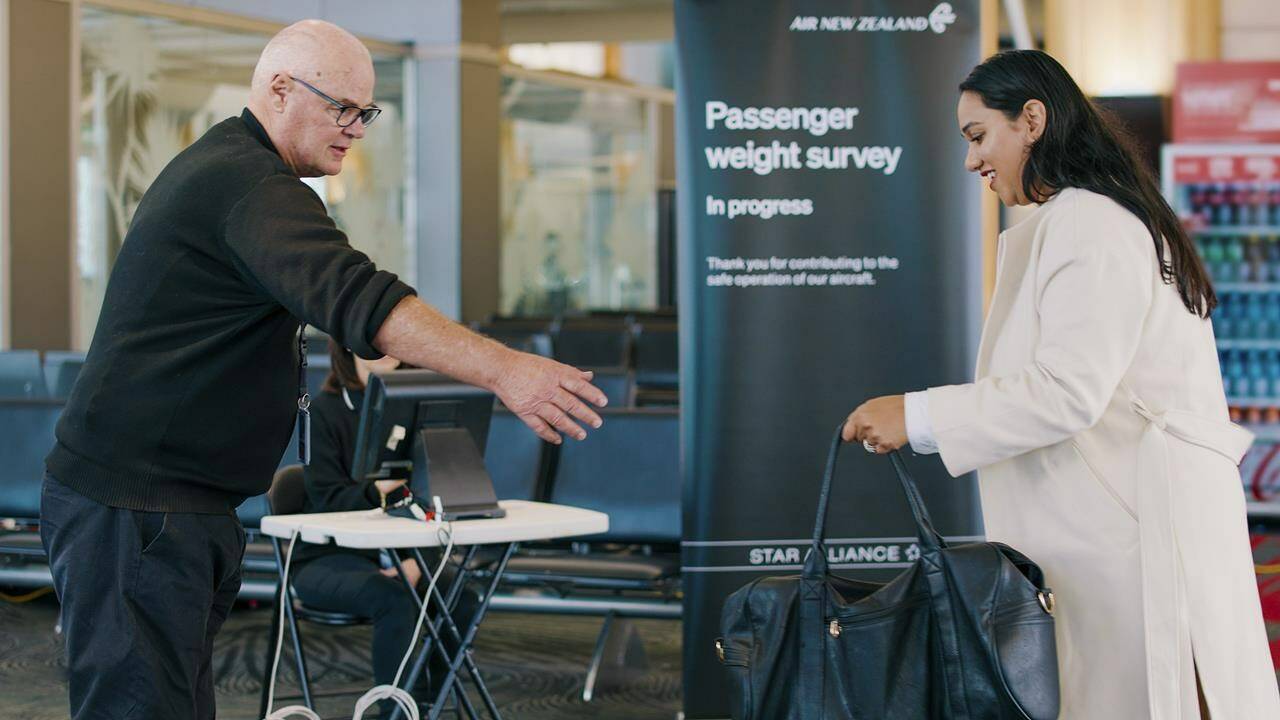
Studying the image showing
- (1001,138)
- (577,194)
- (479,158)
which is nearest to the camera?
(1001,138)

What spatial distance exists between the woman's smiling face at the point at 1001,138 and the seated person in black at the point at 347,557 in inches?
82.0

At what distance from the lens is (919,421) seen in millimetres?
2039

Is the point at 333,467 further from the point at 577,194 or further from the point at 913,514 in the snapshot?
the point at 577,194

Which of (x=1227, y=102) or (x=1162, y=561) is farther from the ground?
(x=1227, y=102)

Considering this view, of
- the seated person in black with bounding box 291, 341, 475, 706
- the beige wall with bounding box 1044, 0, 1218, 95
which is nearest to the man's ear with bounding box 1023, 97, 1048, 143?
the seated person in black with bounding box 291, 341, 475, 706

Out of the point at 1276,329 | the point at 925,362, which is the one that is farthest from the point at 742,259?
the point at 1276,329

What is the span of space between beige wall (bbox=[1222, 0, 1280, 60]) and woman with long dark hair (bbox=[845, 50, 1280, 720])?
34.0ft

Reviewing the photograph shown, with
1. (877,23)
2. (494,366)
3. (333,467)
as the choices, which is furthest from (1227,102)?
(494,366)

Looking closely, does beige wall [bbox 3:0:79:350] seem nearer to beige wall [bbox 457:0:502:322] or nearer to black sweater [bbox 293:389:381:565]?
beige wall [bbox 457:0:502:322]

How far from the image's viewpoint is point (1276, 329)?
8617 mm

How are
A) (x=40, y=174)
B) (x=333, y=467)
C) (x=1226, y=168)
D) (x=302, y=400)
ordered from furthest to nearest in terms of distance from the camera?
(x=40, y=174), (x=1226, y=168), (x=333, y=467), (x=302, y=400)

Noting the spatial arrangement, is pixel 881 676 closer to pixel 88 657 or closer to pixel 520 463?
pixel 88 657

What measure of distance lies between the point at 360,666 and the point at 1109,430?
3.53 metres

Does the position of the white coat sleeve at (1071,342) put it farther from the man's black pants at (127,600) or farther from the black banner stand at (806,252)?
the black banner stand at (806,252)
